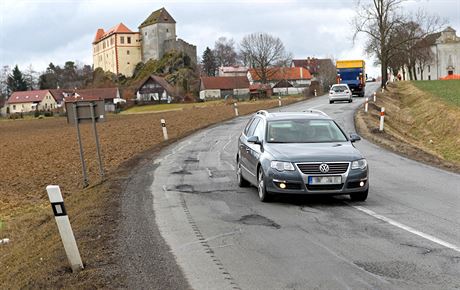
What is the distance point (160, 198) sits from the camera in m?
11.2

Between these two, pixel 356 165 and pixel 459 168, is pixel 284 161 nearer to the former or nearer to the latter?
pixel 356 165

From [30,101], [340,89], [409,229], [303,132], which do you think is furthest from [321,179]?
[30,101]

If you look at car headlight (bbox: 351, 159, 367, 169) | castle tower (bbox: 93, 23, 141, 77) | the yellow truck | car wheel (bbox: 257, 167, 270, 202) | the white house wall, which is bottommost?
the white house wall

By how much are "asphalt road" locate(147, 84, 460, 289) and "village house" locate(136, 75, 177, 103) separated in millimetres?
104053

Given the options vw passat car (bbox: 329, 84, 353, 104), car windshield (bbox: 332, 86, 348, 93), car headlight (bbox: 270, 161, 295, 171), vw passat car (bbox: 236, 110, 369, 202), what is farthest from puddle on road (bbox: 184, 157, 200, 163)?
car windshield (bbox: 332, 86, 348, 93)

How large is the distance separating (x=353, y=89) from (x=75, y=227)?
48.9 meters

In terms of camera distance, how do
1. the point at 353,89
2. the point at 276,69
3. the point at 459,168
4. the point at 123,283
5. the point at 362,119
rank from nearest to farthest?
the point at 123,283, the point at 459,168, the point at 362,119, the point at 353,89, the point at 276,69

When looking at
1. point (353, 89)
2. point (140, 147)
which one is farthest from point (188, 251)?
point (353, 89)

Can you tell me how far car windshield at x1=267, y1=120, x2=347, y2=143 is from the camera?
35.6ft

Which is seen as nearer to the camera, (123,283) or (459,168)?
(123,283)

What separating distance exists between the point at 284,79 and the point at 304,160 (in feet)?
419

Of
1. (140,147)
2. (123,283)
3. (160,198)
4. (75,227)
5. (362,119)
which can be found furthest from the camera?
(362,119)

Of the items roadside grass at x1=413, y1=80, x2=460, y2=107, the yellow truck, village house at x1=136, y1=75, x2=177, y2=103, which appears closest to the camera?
roadside grass at x1=413, y1=80, x2=460, y2=107

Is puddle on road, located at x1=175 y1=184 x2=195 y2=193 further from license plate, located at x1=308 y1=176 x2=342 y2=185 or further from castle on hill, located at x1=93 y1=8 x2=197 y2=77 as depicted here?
castle on hill, located at x1=93 y1=8 x2=197 y2=77
